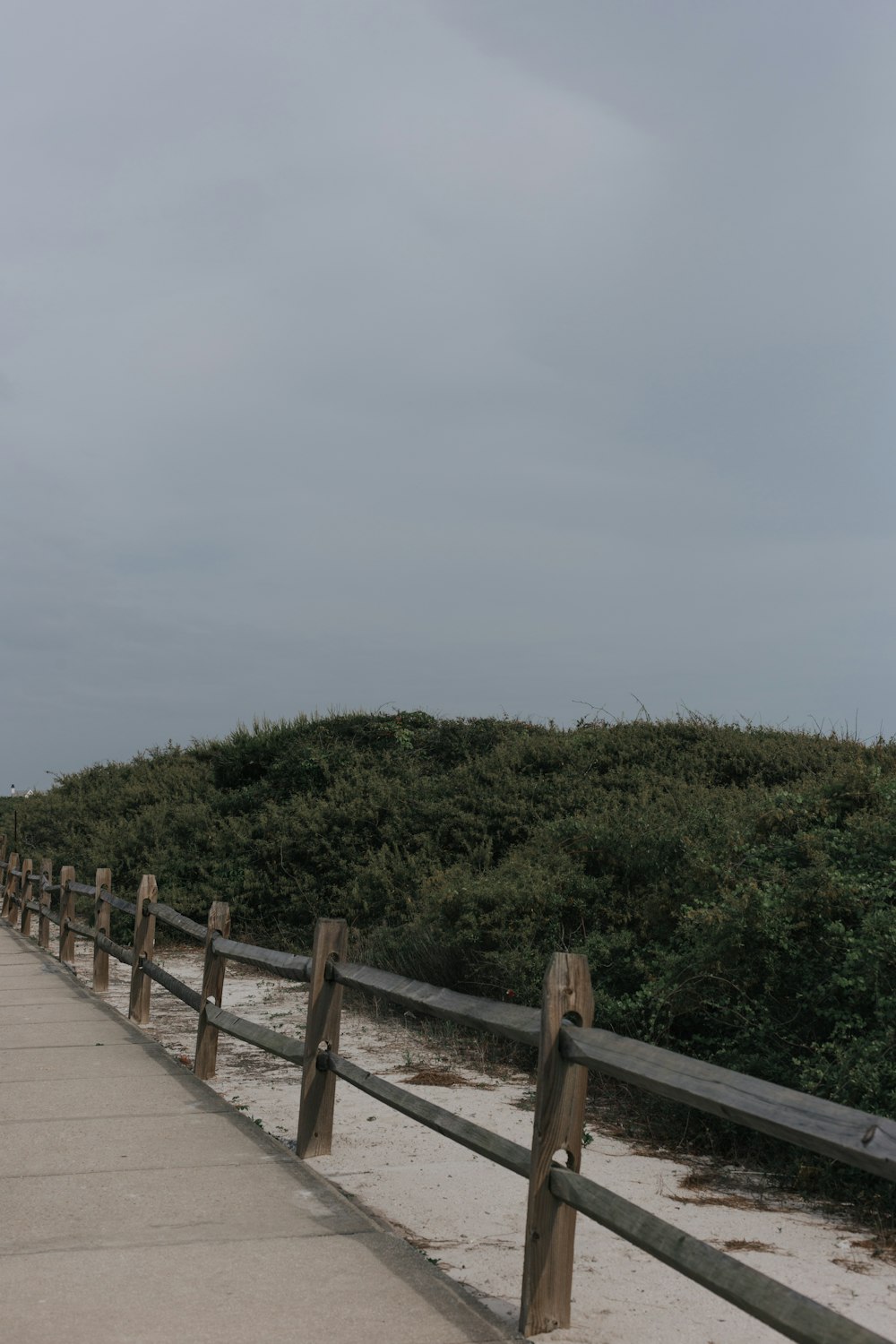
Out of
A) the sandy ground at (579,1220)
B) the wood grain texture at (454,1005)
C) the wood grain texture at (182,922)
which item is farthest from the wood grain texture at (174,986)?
the wood grain texture at (454,1005)

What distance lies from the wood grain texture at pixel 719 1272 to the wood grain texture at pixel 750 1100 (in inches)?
14.0

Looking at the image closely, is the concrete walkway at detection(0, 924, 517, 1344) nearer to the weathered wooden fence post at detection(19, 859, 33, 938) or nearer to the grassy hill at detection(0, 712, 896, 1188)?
the grassy hill at detection(0, 712, 896, 1188)

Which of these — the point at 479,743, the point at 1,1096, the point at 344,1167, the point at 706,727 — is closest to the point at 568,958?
the point at 344,1167

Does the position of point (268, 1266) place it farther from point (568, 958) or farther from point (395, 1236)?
point (568, 958)

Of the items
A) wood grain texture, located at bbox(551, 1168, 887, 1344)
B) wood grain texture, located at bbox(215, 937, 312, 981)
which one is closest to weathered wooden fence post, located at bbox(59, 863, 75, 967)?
wood grain texture, located at bbox(215, 937, 312, 981)

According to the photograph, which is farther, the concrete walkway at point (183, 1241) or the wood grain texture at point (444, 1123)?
the wood grain texture at point (444, 1123)

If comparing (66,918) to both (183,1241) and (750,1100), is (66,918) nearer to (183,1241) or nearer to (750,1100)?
(183,1241)

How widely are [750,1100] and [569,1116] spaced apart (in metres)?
0.93

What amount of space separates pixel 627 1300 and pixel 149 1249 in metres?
1.88

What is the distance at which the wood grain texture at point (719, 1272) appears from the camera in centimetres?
281

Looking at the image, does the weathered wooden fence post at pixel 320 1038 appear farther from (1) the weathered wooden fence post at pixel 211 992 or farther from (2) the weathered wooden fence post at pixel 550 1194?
(2) the weathered wooden fence post at pixel 550 1194

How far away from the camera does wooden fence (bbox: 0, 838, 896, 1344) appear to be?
294 centimetres

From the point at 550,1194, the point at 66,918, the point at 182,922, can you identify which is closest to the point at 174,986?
the point at 182,922

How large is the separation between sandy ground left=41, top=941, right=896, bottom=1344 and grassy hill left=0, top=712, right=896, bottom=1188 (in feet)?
3.25
